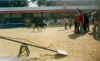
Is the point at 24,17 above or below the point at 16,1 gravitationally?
below

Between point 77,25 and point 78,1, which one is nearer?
point 77,25

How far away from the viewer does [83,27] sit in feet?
40.6

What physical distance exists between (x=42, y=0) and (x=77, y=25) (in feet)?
A: 70.7

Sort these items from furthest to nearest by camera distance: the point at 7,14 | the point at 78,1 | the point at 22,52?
the point at 78,1 → the point at 7,14 → the point at 22,52

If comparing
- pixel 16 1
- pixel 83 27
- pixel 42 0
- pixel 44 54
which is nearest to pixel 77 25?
pixel 83 27

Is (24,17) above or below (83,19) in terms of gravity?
below

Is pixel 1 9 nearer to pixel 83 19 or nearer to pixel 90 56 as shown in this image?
pixel 83 19

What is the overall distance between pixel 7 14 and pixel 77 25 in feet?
44.8

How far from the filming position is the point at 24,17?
2378 cm

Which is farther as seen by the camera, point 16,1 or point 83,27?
point 16,1

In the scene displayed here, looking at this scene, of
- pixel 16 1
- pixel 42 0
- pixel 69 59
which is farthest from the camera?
pixel 42 0

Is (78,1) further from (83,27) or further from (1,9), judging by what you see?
(83,27)

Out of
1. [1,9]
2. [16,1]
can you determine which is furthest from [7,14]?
[16,1]

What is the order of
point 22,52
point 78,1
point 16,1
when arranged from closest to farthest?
1. point 22,52
2. point 16,1
3. point 78,1
